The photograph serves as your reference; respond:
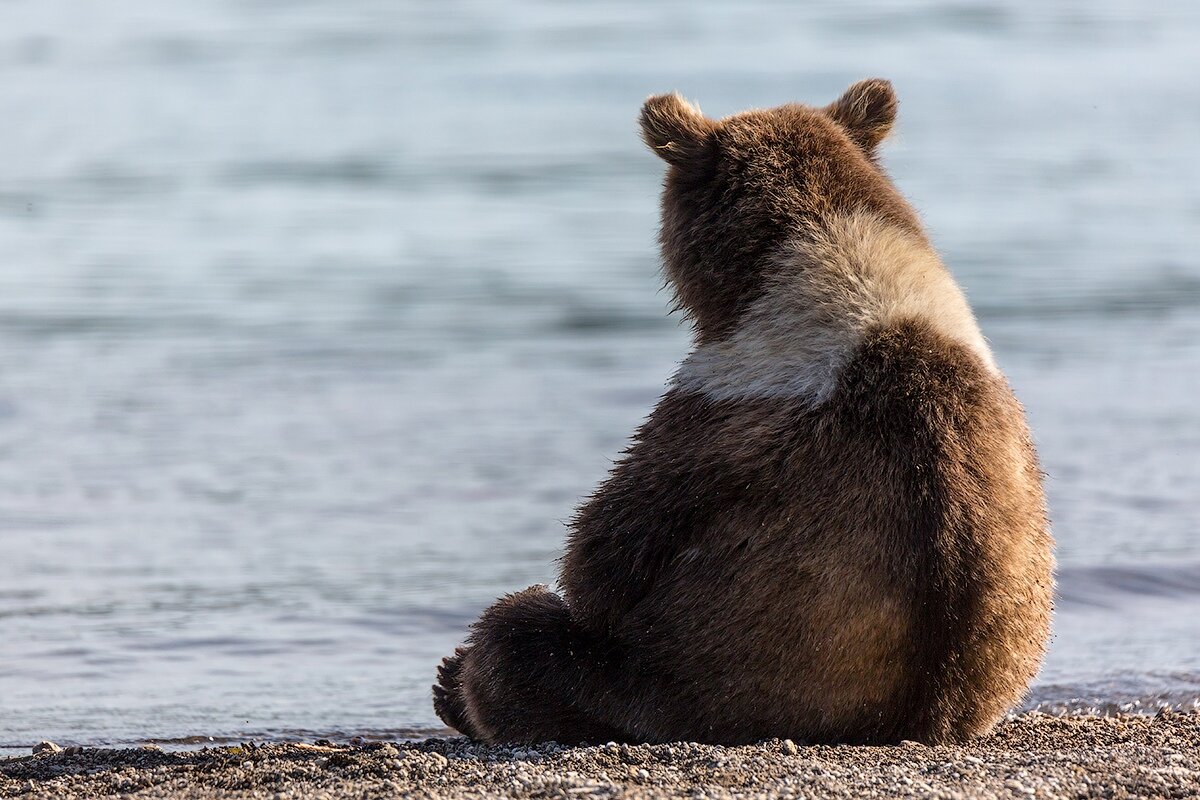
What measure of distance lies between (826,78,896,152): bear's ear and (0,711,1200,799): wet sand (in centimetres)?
194

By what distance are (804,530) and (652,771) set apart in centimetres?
72

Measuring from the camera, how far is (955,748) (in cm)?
429

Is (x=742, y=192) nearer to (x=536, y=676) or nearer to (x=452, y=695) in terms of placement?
(x=536, y=676)

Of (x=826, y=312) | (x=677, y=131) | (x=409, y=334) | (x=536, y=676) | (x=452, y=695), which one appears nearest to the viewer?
(x=826, y=312)

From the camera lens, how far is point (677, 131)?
4.83 meters

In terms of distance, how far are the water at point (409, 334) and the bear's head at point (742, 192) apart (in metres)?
0.86

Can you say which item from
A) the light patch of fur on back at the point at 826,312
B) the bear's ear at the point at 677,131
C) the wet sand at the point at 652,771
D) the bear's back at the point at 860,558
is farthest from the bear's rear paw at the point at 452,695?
the bear's ear at the point at 677,131

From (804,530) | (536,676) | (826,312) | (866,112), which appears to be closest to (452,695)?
(536,676)

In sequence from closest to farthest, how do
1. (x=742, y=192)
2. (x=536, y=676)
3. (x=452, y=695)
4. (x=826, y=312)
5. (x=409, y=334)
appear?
(x=826, y=312) → (x=536, y=676) → (x=742, y=192) → (x=452, y=695) → (x=409, y=334)

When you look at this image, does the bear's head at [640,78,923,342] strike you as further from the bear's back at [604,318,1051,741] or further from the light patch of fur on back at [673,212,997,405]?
the bear's back at [604,318,1051,741]

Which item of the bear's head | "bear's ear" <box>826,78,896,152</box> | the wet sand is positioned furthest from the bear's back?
"bear's ear" <box>826,78,896,152</box>

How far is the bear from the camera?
13.3ft

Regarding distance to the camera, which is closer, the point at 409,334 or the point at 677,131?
the point at 677,131

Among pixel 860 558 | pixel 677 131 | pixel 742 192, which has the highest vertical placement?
pixel 677 131
